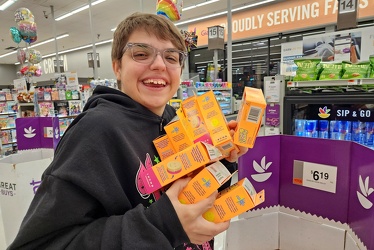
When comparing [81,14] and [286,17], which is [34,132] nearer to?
[81,14]

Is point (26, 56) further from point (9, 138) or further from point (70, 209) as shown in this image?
point (70, 209)

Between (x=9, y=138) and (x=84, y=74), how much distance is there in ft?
28.6

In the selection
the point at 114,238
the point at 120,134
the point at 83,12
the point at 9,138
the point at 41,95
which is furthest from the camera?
the point at 83,12

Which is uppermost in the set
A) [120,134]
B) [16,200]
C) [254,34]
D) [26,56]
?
[254,34]

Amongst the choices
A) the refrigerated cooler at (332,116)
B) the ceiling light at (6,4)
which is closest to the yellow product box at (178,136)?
the refrigerated cooler at (332,116)

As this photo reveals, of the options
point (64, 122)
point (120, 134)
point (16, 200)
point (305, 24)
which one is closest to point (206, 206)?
point (120, 134)

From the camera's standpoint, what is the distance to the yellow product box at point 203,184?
0.63 metres

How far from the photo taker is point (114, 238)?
1.95ft

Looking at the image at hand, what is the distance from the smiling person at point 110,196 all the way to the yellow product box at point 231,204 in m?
0.03

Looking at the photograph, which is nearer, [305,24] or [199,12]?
[305,24]

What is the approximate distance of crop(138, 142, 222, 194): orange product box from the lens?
643mm

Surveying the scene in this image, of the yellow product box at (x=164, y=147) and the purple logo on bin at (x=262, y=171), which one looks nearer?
the yellow product box at (x=164, y=147)

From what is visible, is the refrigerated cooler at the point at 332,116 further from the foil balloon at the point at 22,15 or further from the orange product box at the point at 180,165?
the foil balloon at the point at 22,15

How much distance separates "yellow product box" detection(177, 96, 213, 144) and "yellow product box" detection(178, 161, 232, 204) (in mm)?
92
